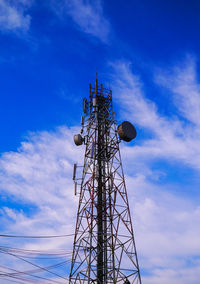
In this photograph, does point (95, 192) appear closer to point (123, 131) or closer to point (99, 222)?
point (99, 222)

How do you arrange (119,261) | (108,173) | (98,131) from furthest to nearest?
(98,131)
(108,173)
(119,261)

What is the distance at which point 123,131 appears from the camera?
3494 centimetres

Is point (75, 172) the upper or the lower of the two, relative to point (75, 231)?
upper

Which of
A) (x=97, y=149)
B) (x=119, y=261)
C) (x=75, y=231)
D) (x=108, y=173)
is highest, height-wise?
(x=97, y=149)

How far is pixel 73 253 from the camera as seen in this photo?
29.4 meters

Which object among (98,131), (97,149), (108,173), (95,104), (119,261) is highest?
(95,104)

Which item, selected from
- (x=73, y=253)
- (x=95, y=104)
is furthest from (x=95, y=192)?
(x=95, y=104)

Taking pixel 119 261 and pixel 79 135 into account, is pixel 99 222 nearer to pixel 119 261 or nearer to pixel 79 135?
pixel 119 261

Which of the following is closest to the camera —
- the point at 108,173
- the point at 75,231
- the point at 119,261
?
the point at 119,261

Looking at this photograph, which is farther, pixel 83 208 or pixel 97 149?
pixel 97 149

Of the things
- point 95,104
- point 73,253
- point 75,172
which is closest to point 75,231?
point 73,253

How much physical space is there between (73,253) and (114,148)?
13362mm

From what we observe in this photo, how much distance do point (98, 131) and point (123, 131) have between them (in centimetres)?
344

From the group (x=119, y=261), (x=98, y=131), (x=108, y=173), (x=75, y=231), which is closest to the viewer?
(x=119, y=261)
